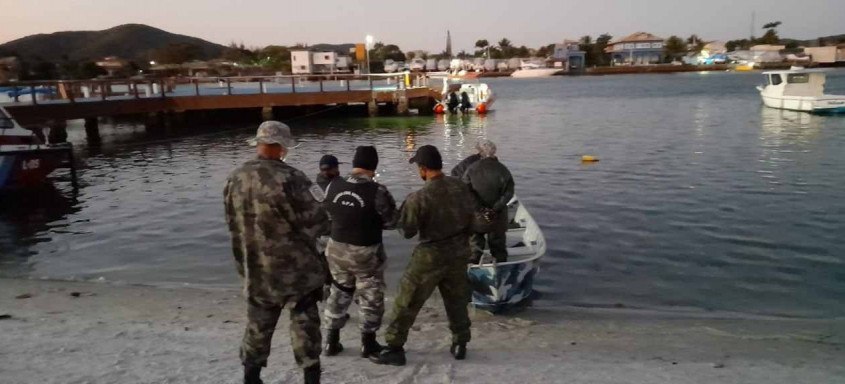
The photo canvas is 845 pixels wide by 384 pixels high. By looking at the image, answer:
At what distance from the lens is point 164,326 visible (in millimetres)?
6656

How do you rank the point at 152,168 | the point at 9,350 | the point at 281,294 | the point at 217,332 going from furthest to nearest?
the point at 152,168
the point at 217,332
the point at 9,350
the point at 281,294

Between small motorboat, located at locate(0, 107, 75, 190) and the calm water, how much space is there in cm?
62

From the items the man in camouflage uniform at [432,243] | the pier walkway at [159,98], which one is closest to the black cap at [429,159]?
the man in camouflage uniform at [432,243]

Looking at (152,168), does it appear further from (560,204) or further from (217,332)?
(217,332)

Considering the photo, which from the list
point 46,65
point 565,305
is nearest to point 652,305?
point 565,305

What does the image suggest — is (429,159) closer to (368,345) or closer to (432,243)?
(432,243)

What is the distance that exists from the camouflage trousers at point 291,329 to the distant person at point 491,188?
135 inches

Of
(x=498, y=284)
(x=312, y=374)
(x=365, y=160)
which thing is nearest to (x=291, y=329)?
(x=312, y=374)

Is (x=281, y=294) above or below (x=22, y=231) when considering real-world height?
above

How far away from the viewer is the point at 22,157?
16.5 m

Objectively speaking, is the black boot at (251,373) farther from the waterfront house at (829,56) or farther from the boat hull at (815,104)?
the waterfront house at (829,56)

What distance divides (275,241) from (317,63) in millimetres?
114716

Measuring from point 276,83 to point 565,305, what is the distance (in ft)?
157

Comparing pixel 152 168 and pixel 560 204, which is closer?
pixel 560 204
